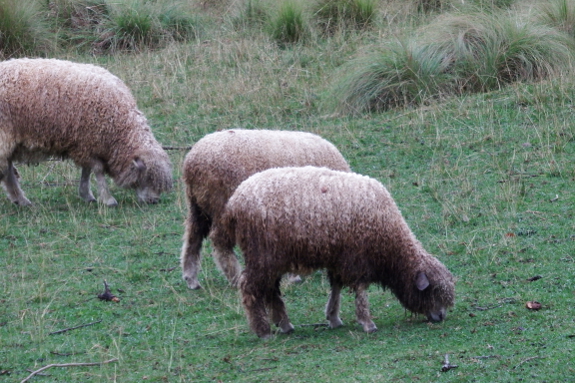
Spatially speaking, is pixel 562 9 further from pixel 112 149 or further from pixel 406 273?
pixel 406 273

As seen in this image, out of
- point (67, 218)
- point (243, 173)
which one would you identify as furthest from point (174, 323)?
point (67, 218)

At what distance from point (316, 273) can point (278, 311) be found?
1.65 metres

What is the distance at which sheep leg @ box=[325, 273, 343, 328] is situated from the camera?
6.38 metres

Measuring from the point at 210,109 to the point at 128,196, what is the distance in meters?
2.73

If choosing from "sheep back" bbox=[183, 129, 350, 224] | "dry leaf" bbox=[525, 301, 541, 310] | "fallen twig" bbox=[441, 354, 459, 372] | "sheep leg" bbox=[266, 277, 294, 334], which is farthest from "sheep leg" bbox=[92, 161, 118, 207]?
"fallen twig" bbox=[441, 354, 459, 372]

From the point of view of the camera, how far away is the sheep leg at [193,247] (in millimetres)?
7777

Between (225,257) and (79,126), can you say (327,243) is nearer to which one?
(225,257)

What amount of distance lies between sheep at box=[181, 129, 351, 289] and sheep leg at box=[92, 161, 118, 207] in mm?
3081

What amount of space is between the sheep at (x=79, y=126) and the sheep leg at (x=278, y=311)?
14.0 feet

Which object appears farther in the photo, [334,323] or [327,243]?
[334,323]

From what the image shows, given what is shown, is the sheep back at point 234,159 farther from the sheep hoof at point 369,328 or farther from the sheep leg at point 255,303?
the sheep hoof at point 369,328

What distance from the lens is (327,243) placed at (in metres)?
6.10

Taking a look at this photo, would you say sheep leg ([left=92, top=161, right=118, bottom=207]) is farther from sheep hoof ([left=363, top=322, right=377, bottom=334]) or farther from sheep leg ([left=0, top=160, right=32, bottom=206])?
sheep hoof ([left=363, top=322, right=377, bottom=334])

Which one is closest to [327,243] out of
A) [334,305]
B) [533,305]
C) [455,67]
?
[334,305]
